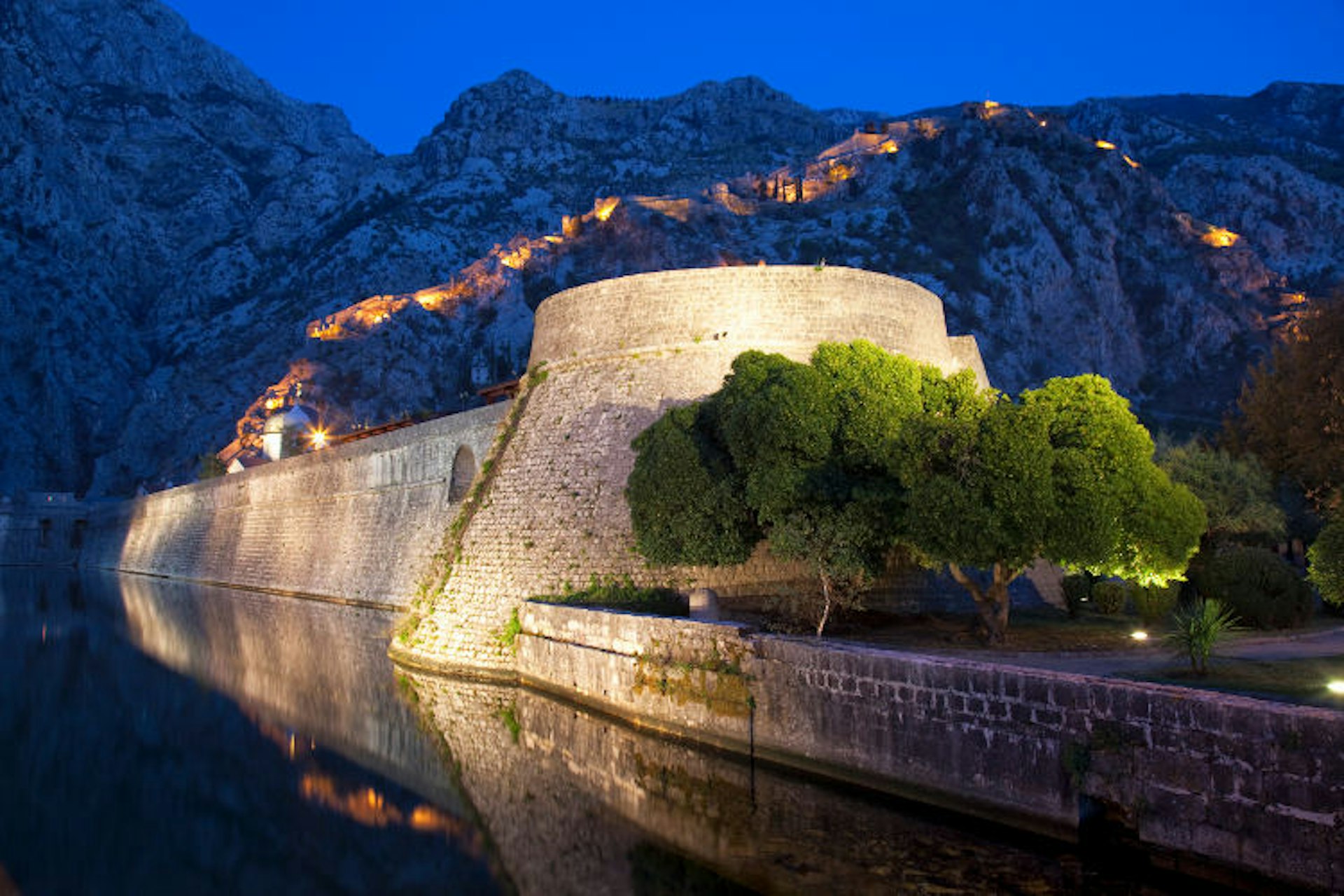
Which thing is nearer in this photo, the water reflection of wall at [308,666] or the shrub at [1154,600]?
the water reflection of wall at [308,666]

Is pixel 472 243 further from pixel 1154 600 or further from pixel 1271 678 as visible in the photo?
pixel 1271 678

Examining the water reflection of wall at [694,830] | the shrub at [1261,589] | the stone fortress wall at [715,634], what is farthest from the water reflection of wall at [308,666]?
the shrub at [1261,589]

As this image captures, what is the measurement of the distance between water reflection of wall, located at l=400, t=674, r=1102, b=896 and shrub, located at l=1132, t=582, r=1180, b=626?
9175mm

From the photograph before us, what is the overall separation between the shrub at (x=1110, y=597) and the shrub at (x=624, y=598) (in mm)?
8892

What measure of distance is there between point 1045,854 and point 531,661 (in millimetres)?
9969

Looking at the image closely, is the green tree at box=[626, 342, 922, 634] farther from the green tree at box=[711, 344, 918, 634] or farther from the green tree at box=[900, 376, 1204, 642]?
the green tree at box=[900, 376, 1204, 642]

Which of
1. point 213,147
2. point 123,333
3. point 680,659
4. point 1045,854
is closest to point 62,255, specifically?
point 123,333

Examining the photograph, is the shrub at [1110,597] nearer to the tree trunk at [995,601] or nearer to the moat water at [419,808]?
the tree trunk at [995,601]

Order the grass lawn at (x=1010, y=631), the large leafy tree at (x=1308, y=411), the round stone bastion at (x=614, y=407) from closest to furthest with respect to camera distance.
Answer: the grass lawn at (x=1010, y=631) < the round stone bastion at (x=614, y=407) < the large leafy tree at (x=1308, y=411)

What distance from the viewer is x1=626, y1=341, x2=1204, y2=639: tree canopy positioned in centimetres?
1240

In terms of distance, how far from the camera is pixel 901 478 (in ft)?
43.2

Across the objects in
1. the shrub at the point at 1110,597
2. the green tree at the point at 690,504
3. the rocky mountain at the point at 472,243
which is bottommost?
the shrub at the point at 1110,597

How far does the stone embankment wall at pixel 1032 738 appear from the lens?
22.0ft

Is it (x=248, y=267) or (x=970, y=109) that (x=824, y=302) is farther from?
(x=248, y=267)
